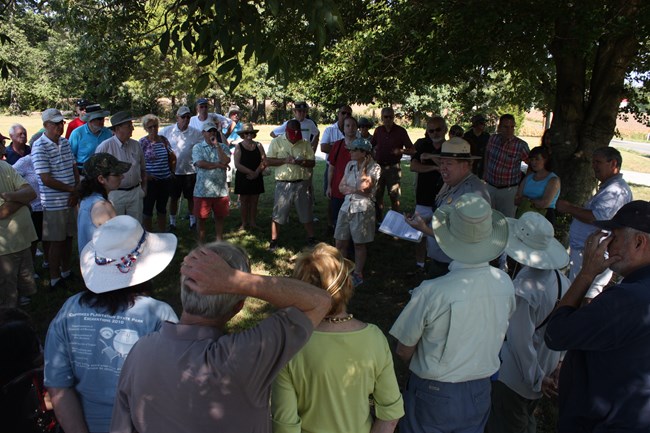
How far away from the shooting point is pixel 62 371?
6.88 ft

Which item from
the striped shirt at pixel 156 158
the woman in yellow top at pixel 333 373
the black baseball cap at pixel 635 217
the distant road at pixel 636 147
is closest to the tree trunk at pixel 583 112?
the black baseball cap at pixel 635 217

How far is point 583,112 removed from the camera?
656 cm

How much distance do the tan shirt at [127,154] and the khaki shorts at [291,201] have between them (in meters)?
2.07

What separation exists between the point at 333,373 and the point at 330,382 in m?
0.04

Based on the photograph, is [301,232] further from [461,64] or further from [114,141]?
[461,64]

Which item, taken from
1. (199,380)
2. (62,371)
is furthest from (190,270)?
(62,371)

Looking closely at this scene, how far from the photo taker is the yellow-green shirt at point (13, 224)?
174 inches

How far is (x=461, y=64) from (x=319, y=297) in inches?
168

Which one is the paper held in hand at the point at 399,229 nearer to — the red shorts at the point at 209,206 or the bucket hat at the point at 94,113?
the red shorts at the point at 209,206

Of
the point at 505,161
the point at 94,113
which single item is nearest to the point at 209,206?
the point at 94,113

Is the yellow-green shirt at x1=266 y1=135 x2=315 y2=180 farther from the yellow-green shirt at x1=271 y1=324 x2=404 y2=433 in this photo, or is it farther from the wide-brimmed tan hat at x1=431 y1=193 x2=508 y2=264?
the yellow-green shirt at x1=271 y1=324 x2=404 y2=433

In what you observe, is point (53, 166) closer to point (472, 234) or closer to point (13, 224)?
point (13, 224)

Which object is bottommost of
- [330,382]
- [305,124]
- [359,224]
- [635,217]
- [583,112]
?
[359,224]

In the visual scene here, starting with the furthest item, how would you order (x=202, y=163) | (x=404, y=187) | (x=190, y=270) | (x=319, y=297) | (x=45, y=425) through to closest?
1. (x=404, y=187)
2. (x=202, y=163)
3. (x=45, y=425)
4. (x=319, y=297)
5. (x=190, y=270)
